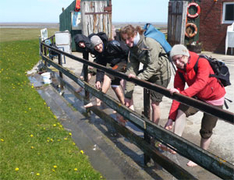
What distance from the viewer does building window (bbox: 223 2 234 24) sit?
1301 cm

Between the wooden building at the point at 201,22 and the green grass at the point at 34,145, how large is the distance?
864cm

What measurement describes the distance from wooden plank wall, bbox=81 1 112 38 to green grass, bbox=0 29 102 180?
24.8 feet

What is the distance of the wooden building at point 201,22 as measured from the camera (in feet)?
43.2

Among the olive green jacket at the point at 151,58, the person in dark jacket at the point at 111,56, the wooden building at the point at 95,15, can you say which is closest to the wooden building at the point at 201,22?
the wooden building at the point at 95,15

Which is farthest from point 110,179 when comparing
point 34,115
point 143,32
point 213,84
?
point 34,115

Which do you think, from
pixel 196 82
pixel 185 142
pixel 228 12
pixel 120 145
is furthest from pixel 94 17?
pixel 185 142

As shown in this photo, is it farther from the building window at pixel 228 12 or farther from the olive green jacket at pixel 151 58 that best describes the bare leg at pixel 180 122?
the building window at pixel 228 12

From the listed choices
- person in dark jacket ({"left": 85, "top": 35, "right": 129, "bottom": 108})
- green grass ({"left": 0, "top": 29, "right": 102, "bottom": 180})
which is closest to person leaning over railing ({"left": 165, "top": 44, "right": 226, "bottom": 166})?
green grass ({"left": 0, "top": 29, "right": 102, "bottom": 180})

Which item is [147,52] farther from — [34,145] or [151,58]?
[34,145]

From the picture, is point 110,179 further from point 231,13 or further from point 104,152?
point 231,13

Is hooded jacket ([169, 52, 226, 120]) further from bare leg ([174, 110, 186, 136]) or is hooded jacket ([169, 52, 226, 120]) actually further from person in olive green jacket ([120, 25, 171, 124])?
person in olive green jacket ([120, 25, 171, 124])

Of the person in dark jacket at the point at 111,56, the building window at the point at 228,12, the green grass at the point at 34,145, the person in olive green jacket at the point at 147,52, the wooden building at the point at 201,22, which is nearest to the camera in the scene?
the green grass at the point at 34,145

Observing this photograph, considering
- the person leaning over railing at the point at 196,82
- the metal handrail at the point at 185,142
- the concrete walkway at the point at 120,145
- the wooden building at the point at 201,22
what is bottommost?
the concrete walkway at the point at 120,145

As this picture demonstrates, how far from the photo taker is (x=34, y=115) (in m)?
5.81
